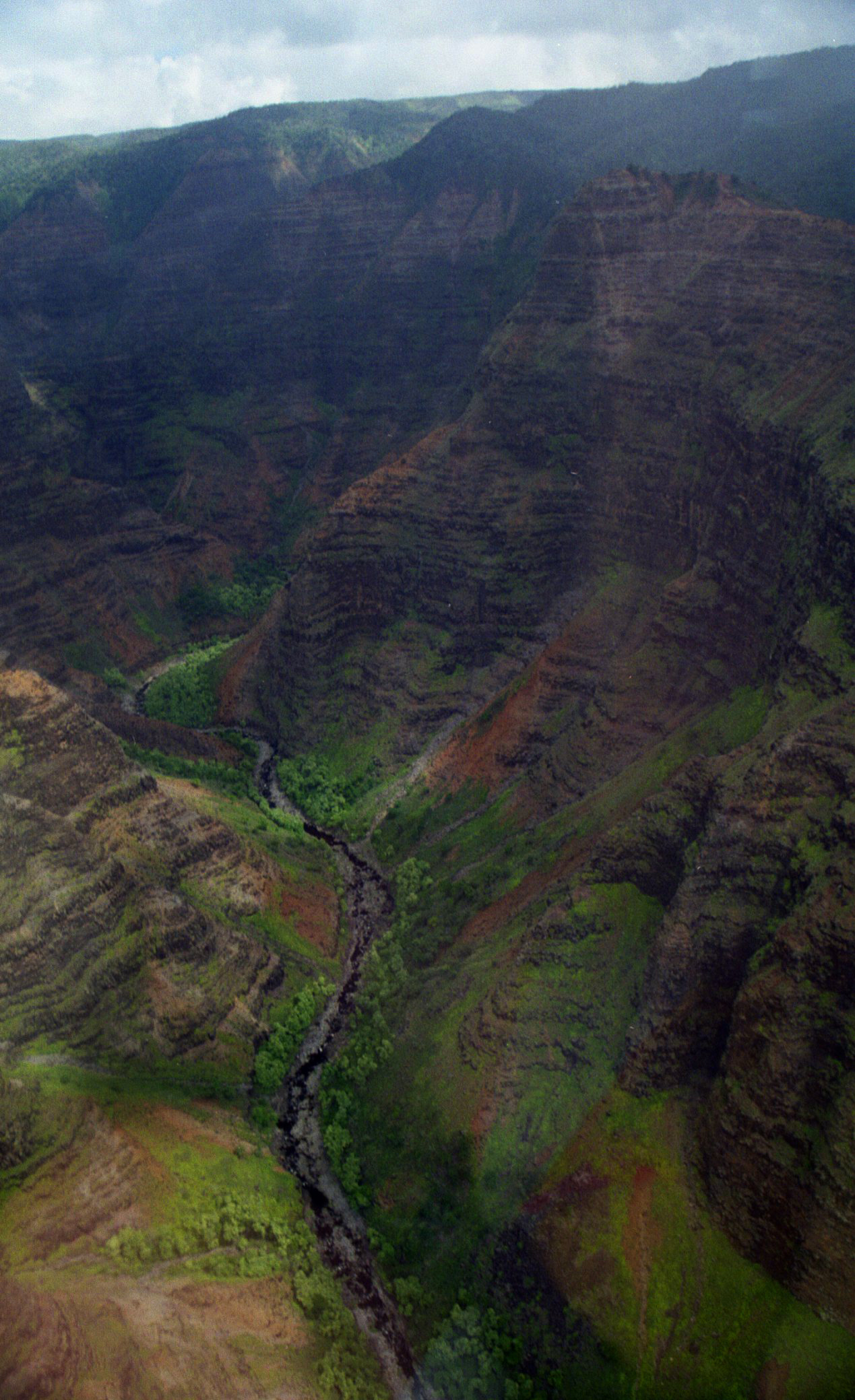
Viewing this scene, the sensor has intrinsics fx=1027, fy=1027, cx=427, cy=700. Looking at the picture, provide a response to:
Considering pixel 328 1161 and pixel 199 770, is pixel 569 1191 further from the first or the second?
pixel 199 770

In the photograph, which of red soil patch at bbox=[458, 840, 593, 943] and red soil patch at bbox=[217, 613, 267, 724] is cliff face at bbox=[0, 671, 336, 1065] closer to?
red soil patch at bbox=[458, 840, 593, 943]

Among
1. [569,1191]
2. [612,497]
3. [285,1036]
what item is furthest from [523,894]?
[612,497]

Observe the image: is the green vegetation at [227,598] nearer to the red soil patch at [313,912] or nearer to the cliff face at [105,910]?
the red soil patch at [313,912]

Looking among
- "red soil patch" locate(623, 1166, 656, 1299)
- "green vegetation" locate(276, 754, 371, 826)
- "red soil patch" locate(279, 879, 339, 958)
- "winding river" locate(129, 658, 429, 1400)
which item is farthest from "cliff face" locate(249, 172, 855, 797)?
"red soil patch" locate(623, 1166, 656, 1299)

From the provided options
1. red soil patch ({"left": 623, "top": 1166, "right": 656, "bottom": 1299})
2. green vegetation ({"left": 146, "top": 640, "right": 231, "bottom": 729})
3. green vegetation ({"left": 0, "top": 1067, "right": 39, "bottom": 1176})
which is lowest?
green vegetation ({"left": 146, "top": 640, "right": 231, "bottom": 729})

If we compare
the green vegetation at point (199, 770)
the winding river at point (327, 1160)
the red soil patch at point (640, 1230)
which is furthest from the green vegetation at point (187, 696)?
the red soil patch at point (640, 1230)

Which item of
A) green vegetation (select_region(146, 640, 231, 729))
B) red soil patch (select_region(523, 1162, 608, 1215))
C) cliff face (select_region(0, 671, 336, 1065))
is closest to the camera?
red soil patch (select_region(523, 1162, 608, 1215))

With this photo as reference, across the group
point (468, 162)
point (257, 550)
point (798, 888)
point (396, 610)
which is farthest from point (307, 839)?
point (468, 162)

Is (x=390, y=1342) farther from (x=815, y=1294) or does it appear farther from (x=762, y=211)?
(x=762, y=211)
